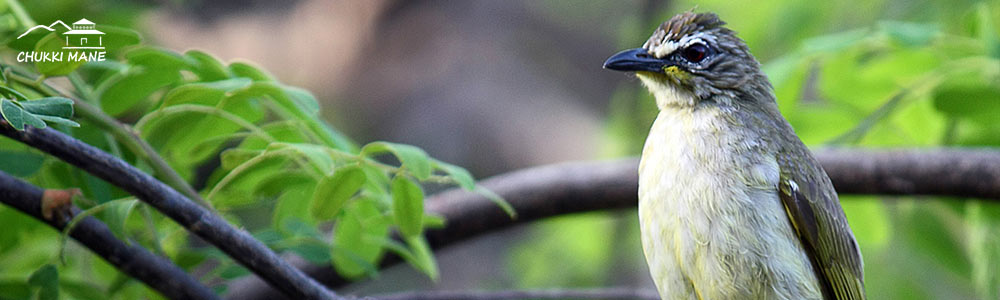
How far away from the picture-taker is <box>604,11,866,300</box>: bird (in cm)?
263

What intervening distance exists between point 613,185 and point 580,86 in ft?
16.2

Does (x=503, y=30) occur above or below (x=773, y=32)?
below

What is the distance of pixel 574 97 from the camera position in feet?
27.5

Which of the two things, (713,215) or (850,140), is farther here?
(850,140)

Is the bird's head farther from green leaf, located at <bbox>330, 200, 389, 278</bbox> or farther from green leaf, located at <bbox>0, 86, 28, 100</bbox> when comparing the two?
green leaf, located at <bbox>0, 86, 28, 100</bbox>

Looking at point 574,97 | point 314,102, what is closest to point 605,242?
point 574,97

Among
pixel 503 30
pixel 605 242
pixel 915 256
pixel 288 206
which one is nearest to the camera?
pixel 288 206

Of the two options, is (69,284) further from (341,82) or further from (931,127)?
(341,82)

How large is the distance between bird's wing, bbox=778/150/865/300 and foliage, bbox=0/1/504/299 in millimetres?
1077

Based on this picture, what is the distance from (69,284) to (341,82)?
507 cm

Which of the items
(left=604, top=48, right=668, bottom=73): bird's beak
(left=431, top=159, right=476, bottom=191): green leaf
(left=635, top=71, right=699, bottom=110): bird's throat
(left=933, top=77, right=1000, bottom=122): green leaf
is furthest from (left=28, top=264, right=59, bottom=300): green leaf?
(left=933, top=77, right=1000, bottom=122): green leaf

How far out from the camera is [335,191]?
243 cm

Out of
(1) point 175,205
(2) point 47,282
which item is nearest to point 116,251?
(2) point 47,282

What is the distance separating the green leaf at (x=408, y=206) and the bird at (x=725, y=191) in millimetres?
763
